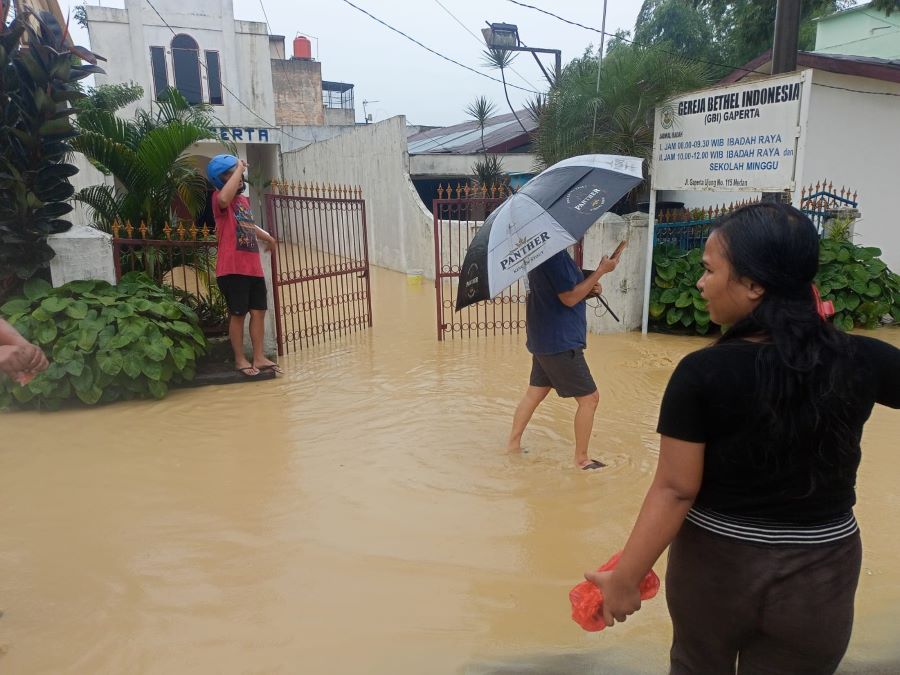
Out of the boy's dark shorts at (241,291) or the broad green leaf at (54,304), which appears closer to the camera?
the broad green leaf at (54,304)

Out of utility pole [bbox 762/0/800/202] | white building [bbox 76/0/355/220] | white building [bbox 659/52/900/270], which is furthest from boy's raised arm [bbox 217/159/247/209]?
white building [bbox 76/0/355/220]

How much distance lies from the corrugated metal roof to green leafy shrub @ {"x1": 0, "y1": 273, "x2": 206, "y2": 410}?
12.0 m

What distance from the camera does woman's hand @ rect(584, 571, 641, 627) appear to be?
1.72m

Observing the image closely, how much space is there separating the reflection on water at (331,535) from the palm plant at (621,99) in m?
5.05

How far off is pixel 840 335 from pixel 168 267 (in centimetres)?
620

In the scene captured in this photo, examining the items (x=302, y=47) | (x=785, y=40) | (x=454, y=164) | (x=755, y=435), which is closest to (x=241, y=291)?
(x=755, y=435)

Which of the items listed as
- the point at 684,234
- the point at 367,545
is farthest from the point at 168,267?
the point at 684,234

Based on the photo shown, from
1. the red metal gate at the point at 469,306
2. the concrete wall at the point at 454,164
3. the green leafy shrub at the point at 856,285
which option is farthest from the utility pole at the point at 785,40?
the concrete wall at the point at 454,164

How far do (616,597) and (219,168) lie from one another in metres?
5.29

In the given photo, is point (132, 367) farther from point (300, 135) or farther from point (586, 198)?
point (300, 135)

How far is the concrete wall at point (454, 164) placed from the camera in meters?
16.6

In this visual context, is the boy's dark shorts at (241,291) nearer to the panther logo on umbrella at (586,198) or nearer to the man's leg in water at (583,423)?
the man's leg in water at (583,423)

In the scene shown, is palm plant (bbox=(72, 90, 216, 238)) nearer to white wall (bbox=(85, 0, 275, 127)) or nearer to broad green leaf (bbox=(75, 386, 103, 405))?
broad green leaf (bbox=(75, 386, 103, 405))

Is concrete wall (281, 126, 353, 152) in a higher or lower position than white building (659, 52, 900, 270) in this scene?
higher
